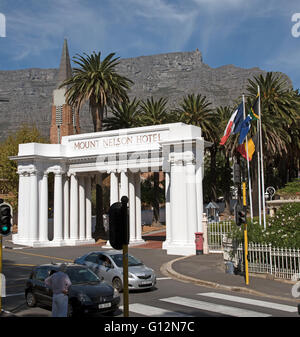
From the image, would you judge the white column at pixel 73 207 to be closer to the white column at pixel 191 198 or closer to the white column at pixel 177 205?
the white column at pixel 177 205

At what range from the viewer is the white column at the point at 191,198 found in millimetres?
28016

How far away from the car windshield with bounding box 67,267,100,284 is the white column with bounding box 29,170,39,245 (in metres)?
21.6

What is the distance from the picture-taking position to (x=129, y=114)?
49.3 meters

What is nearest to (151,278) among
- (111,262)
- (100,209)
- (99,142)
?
(111,262)

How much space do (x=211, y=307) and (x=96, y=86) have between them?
3169cm

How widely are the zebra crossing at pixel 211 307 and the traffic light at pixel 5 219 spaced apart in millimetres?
4111

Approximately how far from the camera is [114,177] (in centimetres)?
3291

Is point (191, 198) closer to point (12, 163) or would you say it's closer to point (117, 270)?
point (117, 270)

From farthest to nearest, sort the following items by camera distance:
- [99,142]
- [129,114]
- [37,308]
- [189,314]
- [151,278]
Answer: [129,114] < [99,142] < [151,278] < [37,308] < [189,314]

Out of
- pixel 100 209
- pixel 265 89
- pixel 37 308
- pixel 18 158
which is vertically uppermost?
pixel 265 89

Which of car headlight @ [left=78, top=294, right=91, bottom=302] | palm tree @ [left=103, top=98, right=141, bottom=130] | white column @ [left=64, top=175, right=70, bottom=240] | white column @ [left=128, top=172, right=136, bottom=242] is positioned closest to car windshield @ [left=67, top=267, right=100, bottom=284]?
car headlight @ [left=78, top=294, right=91, bottom=302]

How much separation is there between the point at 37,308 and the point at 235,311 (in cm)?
581

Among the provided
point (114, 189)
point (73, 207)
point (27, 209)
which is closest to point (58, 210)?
point (73, 207)

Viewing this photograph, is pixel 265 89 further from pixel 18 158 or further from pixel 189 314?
pixel 189 314
